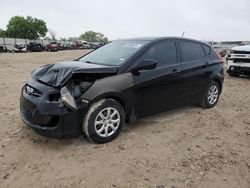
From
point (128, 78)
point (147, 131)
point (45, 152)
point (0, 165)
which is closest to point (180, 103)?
point (147, 131)

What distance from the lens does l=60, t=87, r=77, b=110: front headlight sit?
148 inches

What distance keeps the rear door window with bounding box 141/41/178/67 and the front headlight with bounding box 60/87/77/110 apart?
1476mm

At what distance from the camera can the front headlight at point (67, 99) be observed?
376cm

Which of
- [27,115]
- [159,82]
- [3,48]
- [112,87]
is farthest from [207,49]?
[3,48]

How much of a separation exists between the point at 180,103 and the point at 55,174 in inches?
116

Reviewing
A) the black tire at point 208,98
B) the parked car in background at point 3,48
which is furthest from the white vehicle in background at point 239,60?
the parked car in background at point 3,48

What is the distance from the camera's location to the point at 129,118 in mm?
4570

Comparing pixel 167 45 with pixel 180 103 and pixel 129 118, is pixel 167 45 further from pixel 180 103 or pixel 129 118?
pixel 129 118

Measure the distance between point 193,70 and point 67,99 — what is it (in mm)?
2855

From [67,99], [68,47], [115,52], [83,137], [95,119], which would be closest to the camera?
[67,99]

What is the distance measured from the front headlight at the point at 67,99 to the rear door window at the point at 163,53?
1.48 m

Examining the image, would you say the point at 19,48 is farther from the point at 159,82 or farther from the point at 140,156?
the point at 140,156

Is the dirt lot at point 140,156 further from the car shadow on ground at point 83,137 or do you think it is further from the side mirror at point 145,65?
the side mirror at point 145,65

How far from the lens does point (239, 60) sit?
36.2 ft
